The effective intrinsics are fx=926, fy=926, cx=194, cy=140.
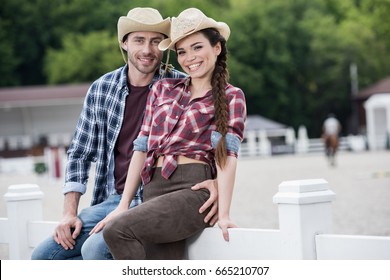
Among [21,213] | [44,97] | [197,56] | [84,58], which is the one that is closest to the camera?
[197,56]

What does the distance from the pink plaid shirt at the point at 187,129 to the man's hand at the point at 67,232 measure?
17.5 inches

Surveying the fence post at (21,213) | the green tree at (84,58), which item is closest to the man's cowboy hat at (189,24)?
the fence post at (21,213)

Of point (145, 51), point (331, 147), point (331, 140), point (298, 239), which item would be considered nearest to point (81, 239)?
point (145, 51)

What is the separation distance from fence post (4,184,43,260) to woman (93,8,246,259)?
A: 2.92 ft

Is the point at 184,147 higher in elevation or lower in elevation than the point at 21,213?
higher

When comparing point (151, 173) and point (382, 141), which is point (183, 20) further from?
point (382, 141)

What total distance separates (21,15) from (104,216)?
56722mm

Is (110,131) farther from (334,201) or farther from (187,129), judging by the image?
(334,201)

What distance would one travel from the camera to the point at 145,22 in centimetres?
389

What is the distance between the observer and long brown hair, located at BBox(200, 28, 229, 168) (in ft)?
11.3

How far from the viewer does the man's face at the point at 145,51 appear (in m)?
3.94

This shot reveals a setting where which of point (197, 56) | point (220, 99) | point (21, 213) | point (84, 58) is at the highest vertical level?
point (84, 58)

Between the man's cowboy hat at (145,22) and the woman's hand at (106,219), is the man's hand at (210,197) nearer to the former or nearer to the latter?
the woman's hand at (106,219)

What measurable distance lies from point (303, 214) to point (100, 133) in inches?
46.9
